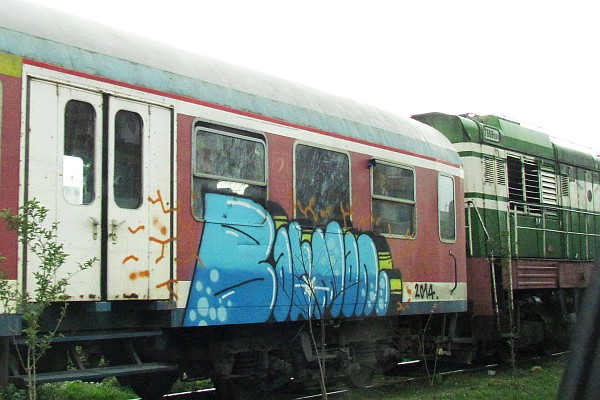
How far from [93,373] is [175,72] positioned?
2.83m

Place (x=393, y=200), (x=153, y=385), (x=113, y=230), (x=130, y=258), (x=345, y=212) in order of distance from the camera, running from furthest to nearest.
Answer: (x=393, y=200)
(x=345, y=212)
(x=153, y=385)
(x=130, y=258)
(x=113, y=230)

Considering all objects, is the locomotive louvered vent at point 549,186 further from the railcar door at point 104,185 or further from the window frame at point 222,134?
the railcar door at point 104,185

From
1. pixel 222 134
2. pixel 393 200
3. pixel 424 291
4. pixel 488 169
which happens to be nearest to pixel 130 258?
pixel 222 134

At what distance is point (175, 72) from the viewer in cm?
668

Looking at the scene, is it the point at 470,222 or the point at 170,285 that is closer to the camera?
the point at 170,285

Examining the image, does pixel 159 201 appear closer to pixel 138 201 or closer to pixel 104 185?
pixel 138 201

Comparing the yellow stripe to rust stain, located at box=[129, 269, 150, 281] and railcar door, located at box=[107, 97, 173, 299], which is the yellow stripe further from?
rust stain, located at box=[129, 269, 150, 281]

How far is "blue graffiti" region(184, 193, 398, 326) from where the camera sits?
6.70 metres

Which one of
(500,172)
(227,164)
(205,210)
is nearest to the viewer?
(205,210)

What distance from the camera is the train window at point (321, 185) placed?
7.85m

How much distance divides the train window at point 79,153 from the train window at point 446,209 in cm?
571

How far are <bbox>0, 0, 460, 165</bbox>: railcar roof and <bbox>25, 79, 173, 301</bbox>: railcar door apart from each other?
28 centimetres

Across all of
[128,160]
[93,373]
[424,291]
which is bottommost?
[93,373]

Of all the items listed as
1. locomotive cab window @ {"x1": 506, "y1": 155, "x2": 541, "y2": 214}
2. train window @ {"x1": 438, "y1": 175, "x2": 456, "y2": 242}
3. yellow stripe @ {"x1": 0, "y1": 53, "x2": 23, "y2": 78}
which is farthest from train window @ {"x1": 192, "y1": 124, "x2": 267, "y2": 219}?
locomotive cab window @ {"x1": 506, "y1": 155, "x2": 541, "y2": 214}
